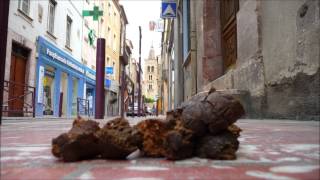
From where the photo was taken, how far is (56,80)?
16.8 metres

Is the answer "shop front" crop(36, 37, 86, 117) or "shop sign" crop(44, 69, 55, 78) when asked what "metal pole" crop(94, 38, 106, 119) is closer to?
"shop front" crop(36, 37, 86, 117)

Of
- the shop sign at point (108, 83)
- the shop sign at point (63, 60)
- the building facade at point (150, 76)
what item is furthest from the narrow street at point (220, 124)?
the building facade at point (150, 76)

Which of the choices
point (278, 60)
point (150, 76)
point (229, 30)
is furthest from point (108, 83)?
point (150, 76)

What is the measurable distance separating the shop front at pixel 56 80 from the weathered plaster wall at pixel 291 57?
9.08 m

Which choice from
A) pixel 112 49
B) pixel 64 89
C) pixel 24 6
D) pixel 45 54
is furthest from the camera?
pixel 112 49

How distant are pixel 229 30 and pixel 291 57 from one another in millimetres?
3688

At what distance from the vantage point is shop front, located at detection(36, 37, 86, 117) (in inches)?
555

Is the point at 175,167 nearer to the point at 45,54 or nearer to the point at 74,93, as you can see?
the point at 45,54

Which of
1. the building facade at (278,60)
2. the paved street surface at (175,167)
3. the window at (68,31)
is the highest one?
the window at (68,31)

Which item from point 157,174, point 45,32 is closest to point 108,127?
point 157,174

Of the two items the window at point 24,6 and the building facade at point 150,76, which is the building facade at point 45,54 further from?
the building facade at point 150,76

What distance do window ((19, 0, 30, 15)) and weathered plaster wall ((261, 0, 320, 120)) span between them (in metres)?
9.94

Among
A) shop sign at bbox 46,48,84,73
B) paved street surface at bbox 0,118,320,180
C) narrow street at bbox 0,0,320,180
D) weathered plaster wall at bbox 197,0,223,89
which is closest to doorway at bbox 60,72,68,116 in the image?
shop sign at bbox 46,48,84,73

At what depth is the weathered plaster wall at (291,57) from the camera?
3355 millimetres
